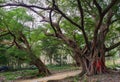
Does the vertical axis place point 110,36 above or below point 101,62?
above

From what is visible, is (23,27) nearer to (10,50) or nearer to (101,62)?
(10,50)

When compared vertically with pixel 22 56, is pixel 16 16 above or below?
above

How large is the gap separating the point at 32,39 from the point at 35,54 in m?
1.66

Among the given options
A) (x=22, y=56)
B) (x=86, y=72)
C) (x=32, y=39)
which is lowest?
(x=86, y=72)

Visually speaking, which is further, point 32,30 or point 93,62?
point 32,30

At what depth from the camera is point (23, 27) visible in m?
16.1

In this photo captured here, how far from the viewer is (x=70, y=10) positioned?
45.0ft

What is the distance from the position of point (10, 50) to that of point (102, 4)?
427 inches

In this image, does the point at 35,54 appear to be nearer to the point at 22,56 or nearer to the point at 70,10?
the point at 22,56

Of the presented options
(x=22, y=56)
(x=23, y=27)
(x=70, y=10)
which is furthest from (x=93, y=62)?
(x=22, y=56)

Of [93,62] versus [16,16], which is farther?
[16,16]

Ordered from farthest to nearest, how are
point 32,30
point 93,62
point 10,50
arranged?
point 10,50
point 32,30
point 93,62

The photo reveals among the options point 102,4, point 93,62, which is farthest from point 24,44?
point 102,4

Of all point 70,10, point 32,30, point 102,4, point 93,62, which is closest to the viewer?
point 102,4
